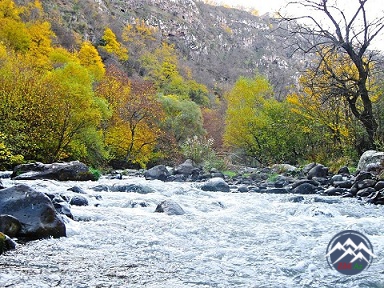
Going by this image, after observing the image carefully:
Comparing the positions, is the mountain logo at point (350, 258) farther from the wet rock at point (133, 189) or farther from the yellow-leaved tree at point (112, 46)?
the yellow-leaved tree at point (112, 46)

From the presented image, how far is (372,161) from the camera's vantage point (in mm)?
13352

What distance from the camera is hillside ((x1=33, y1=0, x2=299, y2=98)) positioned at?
238ft

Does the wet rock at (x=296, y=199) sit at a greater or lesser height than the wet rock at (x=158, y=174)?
greater

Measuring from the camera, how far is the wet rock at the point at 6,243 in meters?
4.91

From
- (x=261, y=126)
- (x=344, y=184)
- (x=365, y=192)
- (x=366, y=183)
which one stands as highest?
(x=261, y=126)

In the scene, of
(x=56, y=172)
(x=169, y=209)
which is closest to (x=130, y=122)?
(x=56, y=172)

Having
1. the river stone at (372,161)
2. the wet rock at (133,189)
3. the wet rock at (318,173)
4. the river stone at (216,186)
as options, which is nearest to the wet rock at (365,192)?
the river stone at (372,161)

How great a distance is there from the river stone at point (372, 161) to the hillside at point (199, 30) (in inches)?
1932

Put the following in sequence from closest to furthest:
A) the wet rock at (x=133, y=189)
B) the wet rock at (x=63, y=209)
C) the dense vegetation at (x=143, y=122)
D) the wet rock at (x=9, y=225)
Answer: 1. the wet rock at (x=9, y=225)
2. the wet rock at (x=63, y=209)
3. the wet rock at (x=133, y=189)
4. the dense vegetation at (x=143, y=122)

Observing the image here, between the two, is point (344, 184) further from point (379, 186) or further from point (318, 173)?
point (318, 173)

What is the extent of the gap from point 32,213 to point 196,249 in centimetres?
255

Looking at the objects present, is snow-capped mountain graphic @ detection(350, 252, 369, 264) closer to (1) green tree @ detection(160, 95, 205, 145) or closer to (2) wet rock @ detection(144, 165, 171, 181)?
(2) wet rock @ detection(144, 165, 171, 181)

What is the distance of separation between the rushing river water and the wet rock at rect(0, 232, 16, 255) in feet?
0.31

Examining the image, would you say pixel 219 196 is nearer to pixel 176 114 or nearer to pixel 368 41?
pixel 368 41
